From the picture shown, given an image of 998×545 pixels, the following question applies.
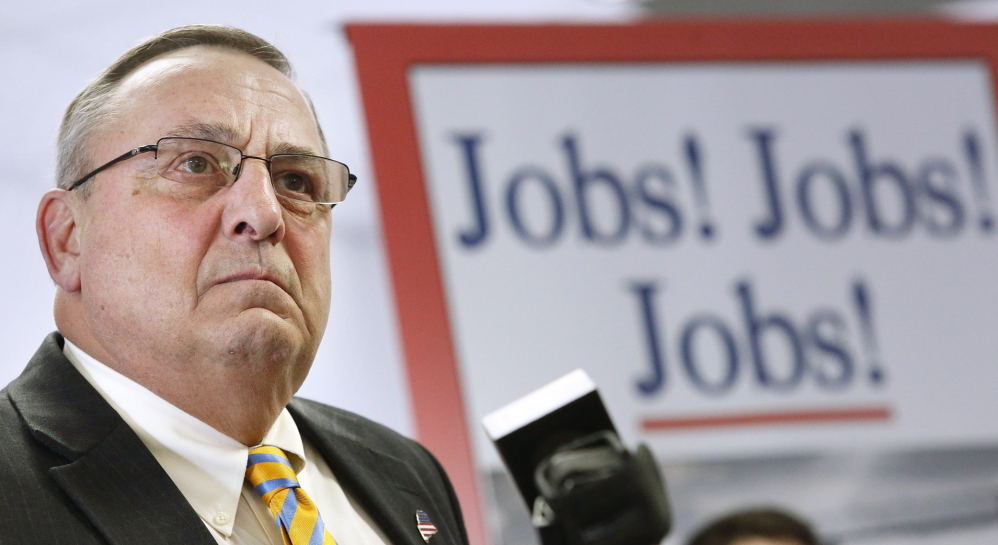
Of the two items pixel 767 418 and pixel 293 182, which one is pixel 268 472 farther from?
pixel 767 418

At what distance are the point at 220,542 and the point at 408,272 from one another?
193 centimetres

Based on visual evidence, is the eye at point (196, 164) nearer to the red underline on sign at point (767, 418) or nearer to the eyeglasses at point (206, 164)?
the eyeglasses at point (206, 164)

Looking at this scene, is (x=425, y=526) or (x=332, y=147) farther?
(x=332, y=147)

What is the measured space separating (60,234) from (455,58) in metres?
2.08

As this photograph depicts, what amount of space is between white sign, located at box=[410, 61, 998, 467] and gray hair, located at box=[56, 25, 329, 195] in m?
1.69

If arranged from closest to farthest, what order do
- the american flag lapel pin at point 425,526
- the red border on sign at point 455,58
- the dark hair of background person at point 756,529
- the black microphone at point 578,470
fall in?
1. the black microphone at point 578,470
2. the american flag lapel pin at point 425,526
3. the dark hair of background person at point 756,529
4. the red border on sign at point 455,58

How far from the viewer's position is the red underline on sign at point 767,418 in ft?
10.9

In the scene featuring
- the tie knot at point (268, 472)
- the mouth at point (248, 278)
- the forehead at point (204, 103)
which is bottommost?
the tie knot at point (268, 472)

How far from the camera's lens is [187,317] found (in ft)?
4.49

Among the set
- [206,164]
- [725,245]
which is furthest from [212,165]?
[725,245]

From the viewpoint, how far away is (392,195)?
3.24m

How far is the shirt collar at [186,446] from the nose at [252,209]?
230mm

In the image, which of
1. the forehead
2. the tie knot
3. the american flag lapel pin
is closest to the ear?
the forehead

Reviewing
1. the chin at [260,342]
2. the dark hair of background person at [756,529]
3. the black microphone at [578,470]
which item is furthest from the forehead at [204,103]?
the dark hair of background person at [756,529]
